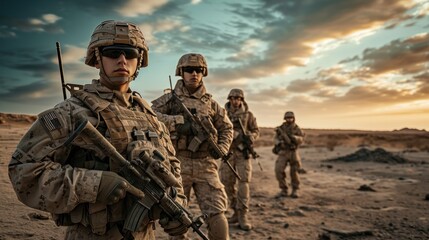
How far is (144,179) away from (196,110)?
105 inches

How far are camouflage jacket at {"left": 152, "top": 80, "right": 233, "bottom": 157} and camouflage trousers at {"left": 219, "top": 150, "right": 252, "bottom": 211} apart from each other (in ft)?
6.60

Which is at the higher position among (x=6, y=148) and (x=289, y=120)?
(x=289, y=120)

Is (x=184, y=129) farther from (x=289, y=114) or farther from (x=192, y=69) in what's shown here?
(x=289, y=114)

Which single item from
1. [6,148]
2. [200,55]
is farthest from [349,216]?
[6,148]

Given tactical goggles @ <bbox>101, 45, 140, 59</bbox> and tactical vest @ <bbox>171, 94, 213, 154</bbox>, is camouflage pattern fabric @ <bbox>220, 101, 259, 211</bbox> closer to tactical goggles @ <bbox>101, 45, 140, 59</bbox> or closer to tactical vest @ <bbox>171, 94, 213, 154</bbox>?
tactical vest @ <bbox>171, 94, 213, 154</bbox>

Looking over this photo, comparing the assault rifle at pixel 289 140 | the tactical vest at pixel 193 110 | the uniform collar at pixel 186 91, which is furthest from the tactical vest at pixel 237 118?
the uniform collar at pixel 186 91

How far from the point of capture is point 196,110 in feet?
15.7

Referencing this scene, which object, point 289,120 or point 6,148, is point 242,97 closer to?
point 289,120

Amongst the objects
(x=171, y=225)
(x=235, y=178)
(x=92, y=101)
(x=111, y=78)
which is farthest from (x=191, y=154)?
(x=235, y=178)

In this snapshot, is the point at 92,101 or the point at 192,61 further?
the point at 192,61

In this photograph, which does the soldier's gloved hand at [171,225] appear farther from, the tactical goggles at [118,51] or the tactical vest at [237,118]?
the tactical vest at [237,118]

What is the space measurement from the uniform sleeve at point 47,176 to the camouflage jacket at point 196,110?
2549 mm

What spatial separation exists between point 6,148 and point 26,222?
175 inches

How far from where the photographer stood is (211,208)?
3.98m
